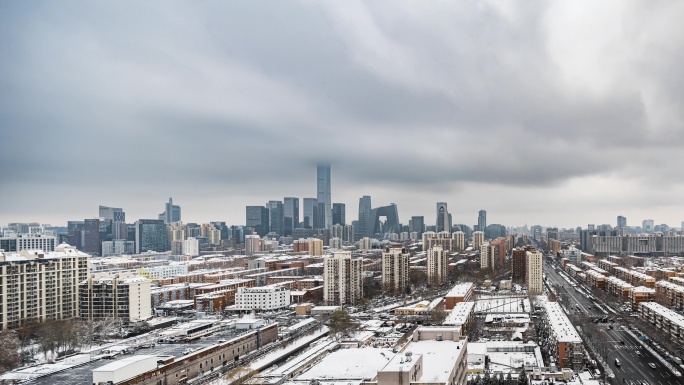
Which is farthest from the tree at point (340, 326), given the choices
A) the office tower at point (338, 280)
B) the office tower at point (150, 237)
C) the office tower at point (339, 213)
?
the office tower at point (339, 213)

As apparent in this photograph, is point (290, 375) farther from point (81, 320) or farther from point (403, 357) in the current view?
point (81, 320)

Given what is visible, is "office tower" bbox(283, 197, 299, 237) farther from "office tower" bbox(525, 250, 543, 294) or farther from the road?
the road

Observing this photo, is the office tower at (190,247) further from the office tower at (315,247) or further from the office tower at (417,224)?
the office tower at (417,224)

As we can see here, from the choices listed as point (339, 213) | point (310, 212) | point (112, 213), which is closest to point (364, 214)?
point (339, 213)

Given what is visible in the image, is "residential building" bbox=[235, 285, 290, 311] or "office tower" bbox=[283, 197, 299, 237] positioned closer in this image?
"residential building" bbox=[235, 285, 290, 311]

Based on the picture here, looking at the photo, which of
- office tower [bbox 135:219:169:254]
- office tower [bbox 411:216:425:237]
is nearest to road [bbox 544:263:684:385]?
office tower [bbox 135:219:169:254]

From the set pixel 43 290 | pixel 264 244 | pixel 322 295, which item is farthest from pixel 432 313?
pixel 264 244
